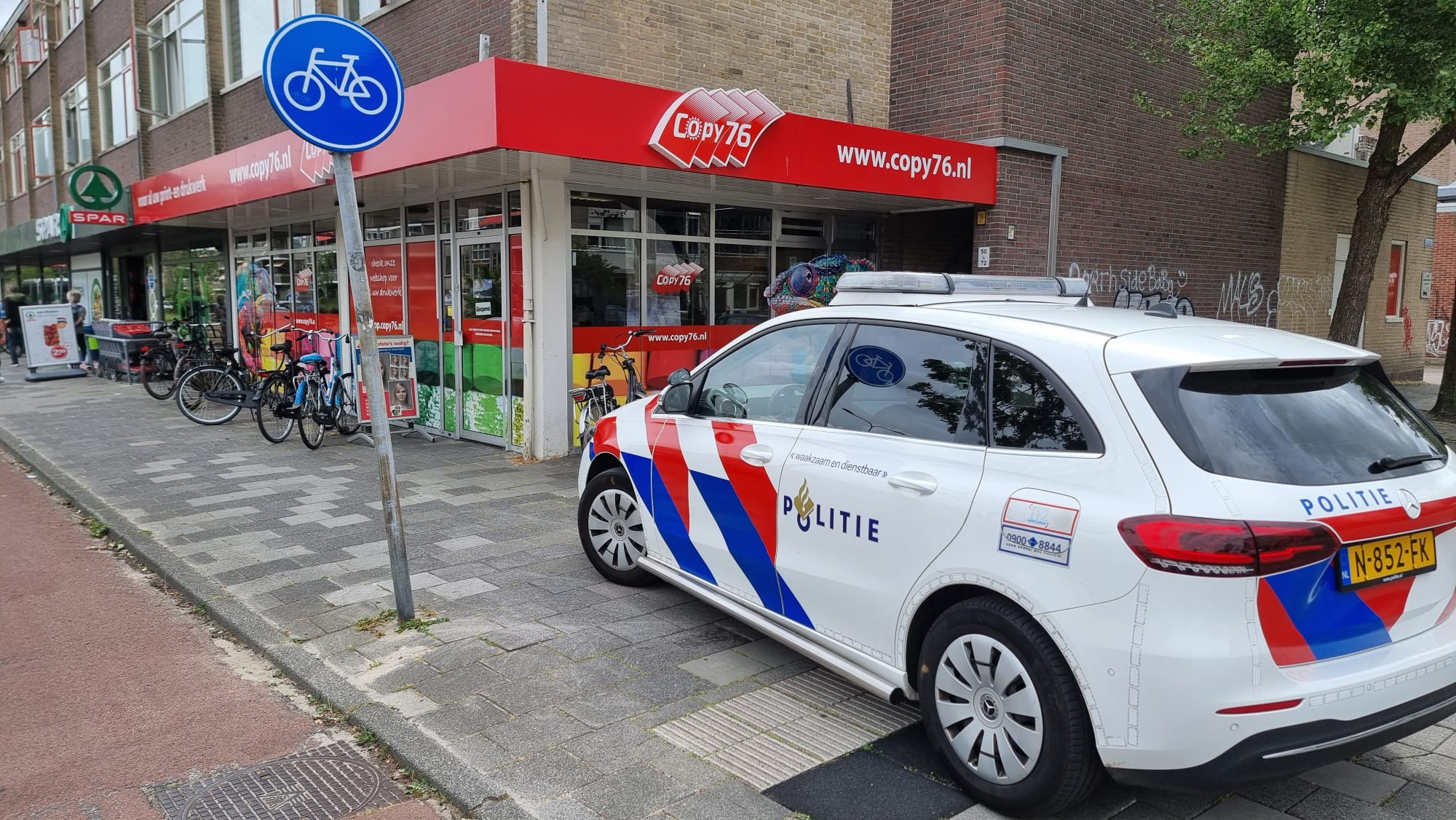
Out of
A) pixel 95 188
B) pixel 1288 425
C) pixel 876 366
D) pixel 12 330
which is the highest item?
pixel 95 188

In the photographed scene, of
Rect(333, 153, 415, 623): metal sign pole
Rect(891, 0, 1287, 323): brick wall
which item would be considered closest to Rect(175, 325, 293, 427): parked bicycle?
Rect(333, 153, 415, 623): metal sign pole

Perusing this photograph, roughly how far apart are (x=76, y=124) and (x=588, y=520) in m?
26.1

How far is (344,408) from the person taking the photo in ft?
34.2

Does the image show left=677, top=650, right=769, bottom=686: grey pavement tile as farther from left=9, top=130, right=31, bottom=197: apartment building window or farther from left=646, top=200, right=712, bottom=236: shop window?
left=9, top=130, right=31, bottom=197: apartment building window

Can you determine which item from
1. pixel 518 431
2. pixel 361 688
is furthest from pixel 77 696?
pixel 518 431

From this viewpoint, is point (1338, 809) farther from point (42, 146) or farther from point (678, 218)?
point (42, 146)

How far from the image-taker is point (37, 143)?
92.9ft

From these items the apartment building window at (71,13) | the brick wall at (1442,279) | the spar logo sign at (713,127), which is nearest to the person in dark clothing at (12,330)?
the apartment building window at (71,13)

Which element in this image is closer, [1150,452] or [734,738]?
[1150,452]

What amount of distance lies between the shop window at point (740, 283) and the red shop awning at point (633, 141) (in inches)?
71.0

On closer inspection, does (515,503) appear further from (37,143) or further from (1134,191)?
(37,143)

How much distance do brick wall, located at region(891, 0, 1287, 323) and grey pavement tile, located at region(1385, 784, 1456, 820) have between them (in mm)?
8235

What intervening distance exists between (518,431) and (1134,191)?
8.61m

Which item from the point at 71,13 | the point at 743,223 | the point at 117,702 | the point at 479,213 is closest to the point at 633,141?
the point at 479,213
